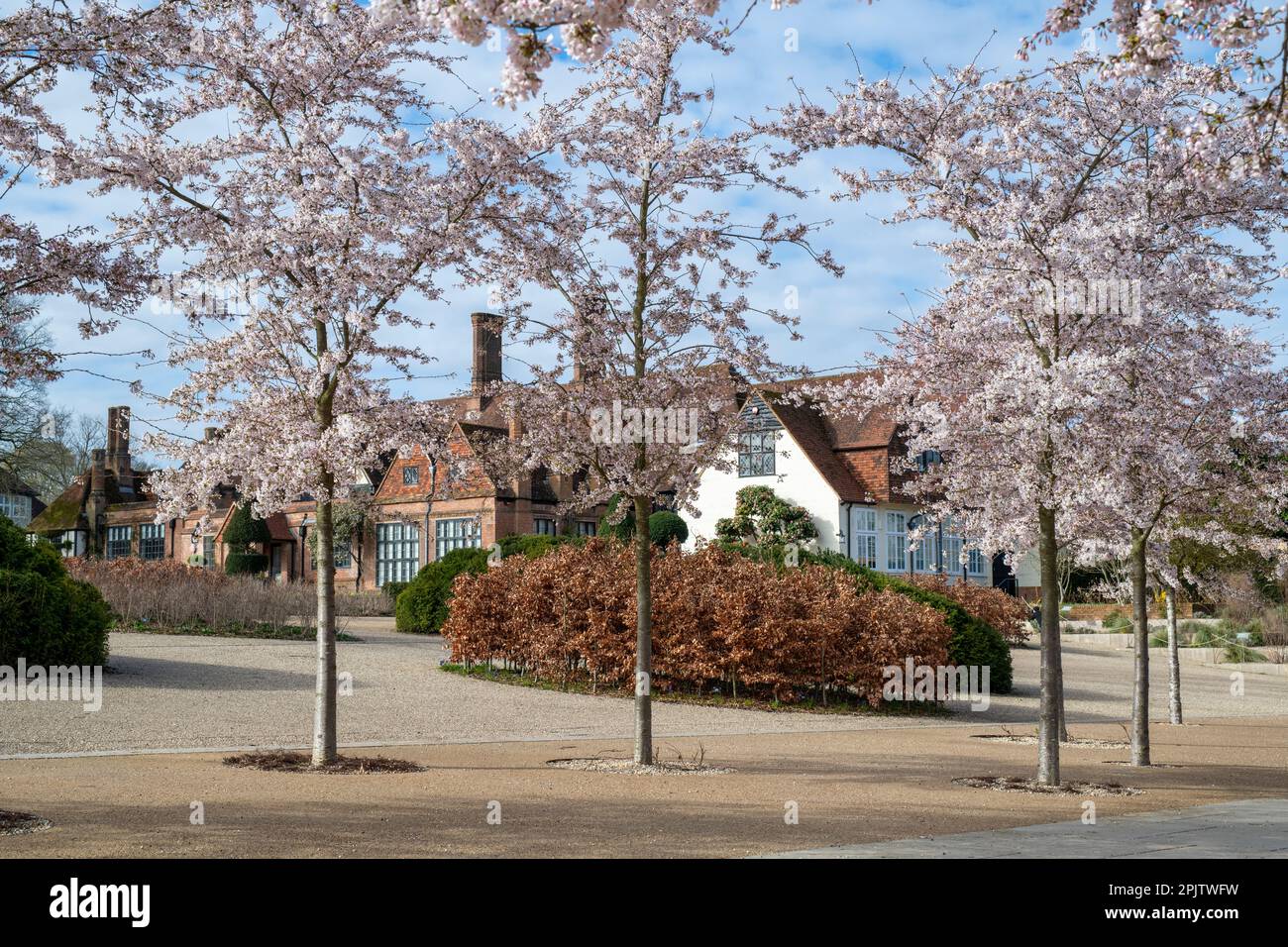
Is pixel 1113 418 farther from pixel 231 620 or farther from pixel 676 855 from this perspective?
pixel 231 620

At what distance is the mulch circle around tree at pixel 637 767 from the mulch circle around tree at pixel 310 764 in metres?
1.39

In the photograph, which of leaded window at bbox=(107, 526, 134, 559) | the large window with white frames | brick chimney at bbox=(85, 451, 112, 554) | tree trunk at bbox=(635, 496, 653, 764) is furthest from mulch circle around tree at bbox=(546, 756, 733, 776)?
leaded window at bbox=(107, 526, 134, 559)

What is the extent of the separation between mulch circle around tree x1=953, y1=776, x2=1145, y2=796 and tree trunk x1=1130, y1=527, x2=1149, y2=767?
1.99 m

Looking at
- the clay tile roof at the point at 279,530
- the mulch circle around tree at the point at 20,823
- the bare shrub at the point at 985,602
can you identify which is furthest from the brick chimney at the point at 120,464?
the mulch circle around tree at the point at 20,823

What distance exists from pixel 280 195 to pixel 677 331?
12.4ft

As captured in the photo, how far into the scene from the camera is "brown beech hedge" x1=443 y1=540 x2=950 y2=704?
1780cm

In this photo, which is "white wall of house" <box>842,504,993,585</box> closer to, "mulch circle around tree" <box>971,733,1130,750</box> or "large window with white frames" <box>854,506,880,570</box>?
"large window with white frames" <box>854,506,880,570</box>

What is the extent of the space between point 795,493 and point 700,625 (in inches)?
866

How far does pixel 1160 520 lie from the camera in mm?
14203

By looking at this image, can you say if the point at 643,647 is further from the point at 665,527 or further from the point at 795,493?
the point at 795,493

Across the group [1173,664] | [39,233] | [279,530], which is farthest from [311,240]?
[279,530]

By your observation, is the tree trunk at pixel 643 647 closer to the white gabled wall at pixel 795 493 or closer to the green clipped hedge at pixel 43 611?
the green clipped hedge at pixel 43 611
